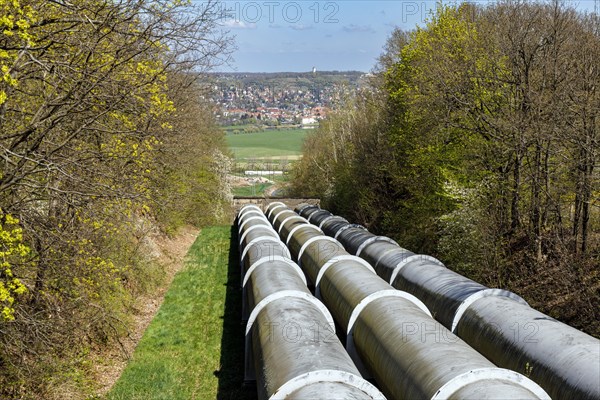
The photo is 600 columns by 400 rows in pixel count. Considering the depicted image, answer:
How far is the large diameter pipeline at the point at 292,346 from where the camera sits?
7629 millimetres

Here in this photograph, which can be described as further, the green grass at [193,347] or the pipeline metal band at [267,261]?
the pipeline metal band at [267,261]

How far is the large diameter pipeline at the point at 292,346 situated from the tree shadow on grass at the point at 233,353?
539mm

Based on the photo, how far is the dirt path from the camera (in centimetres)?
1382

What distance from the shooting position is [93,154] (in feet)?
38.5

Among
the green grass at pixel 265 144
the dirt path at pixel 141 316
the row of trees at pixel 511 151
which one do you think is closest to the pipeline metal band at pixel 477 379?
the dirt path at pixel 141 316

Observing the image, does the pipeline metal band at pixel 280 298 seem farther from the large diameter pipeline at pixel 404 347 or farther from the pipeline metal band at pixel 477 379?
the pipeline metal band at pixel 477 379

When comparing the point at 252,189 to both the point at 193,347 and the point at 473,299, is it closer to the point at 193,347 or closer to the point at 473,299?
the point at 193,347

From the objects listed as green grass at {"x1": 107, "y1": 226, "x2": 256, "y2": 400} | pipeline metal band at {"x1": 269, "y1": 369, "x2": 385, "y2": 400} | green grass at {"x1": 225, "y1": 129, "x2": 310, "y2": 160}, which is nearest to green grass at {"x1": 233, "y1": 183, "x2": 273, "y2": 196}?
green grass at {"x1": 225, "y1": 129, "x2": 310, "y2": 160}

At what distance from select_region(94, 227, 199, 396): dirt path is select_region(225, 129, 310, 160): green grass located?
296 feet

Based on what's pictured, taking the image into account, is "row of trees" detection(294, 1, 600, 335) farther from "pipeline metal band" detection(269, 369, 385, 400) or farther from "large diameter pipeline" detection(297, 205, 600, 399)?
"pipeline metal band" detection(269, 369, 385, 400)

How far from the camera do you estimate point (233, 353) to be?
49.5ft

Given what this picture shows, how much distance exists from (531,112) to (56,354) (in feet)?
60.5

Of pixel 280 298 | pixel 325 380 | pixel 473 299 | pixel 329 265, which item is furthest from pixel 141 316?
pixel 325 380

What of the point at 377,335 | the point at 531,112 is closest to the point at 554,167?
the point at 531,112
